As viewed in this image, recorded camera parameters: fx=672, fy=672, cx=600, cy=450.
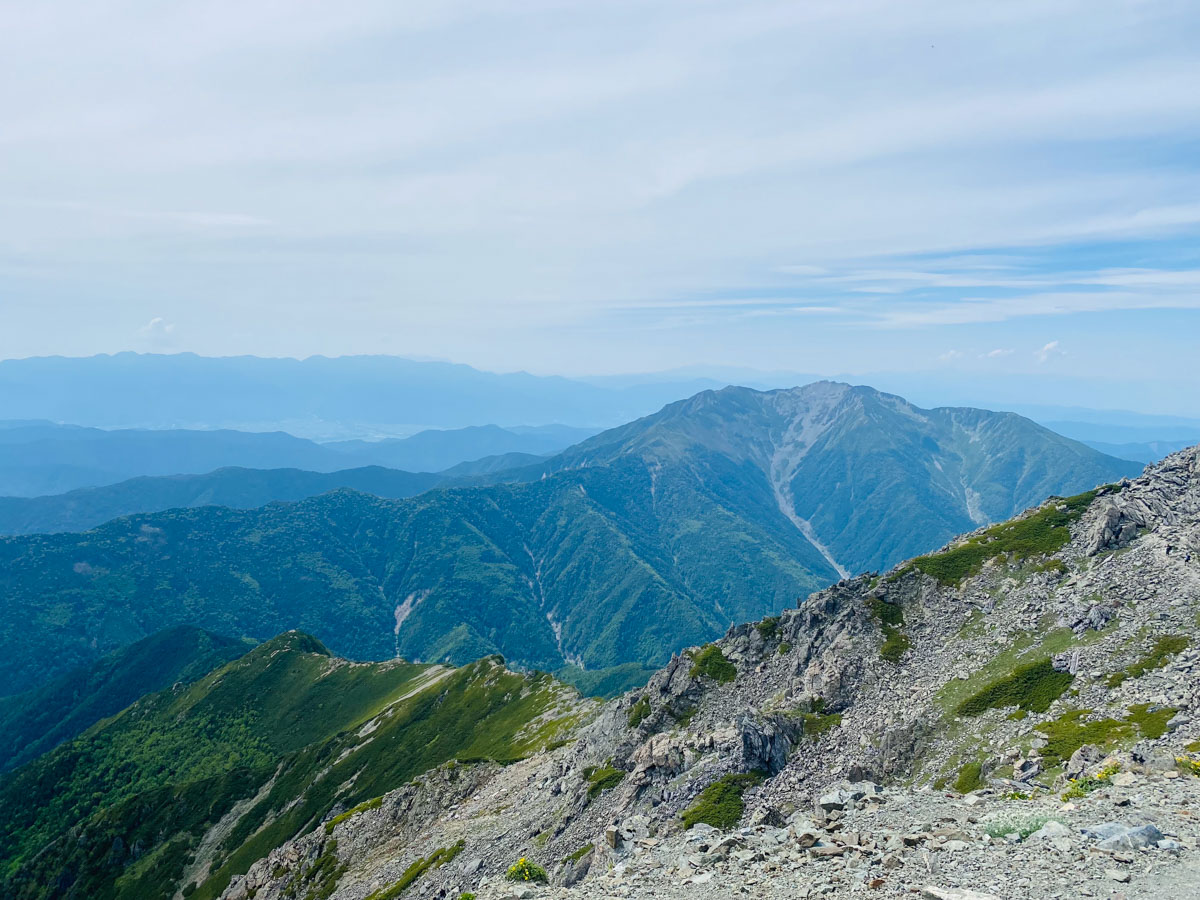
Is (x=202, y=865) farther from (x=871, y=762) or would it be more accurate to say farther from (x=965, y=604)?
(x=965, y=604)

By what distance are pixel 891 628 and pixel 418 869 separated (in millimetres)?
63401

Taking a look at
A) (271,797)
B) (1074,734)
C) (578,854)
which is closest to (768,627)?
(1074,734)

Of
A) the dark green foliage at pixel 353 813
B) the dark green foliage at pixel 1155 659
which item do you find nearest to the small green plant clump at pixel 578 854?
the dark green foliage at pixel 1155 659

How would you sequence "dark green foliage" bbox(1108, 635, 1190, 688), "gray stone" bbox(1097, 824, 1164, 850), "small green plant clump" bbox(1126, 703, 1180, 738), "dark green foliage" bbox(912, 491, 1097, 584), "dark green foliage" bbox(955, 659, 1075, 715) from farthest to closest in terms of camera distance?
"dark green foliage" bbox(912, 491, 1097, 584) → "dark green foliage" bbox(955, 659, 1075, 715) → "dark green foliage" bbox(1108, 635, 1190, 688) → "small green plant clump" bbox(1126, 703, 1180, 738) → "gray stone" bbox(1097, 824, 1164, 850)

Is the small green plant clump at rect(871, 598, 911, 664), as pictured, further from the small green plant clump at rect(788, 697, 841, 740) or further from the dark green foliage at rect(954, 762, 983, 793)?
the dark green foliage at rect(954, 762, 983, 793)

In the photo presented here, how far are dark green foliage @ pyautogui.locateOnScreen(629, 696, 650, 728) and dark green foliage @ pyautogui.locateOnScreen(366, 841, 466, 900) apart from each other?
2438 centimetres

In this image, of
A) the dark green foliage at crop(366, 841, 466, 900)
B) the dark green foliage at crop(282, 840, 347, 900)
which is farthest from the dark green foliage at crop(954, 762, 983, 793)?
the dark green foliage at crop(282, 840, 347, 900)

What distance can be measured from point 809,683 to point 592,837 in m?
31.2

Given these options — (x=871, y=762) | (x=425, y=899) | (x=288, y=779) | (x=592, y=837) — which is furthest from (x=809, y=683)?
(x=288, y=779)

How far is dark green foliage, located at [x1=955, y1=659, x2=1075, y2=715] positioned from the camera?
61.1 meters

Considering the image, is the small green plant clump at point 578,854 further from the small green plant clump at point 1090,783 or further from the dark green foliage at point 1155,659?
the dark green foliage at point 1155,659

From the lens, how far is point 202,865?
150 metres

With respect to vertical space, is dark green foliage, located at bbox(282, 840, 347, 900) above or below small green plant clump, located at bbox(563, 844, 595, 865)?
below

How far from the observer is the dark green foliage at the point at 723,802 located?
5356 centimetres
